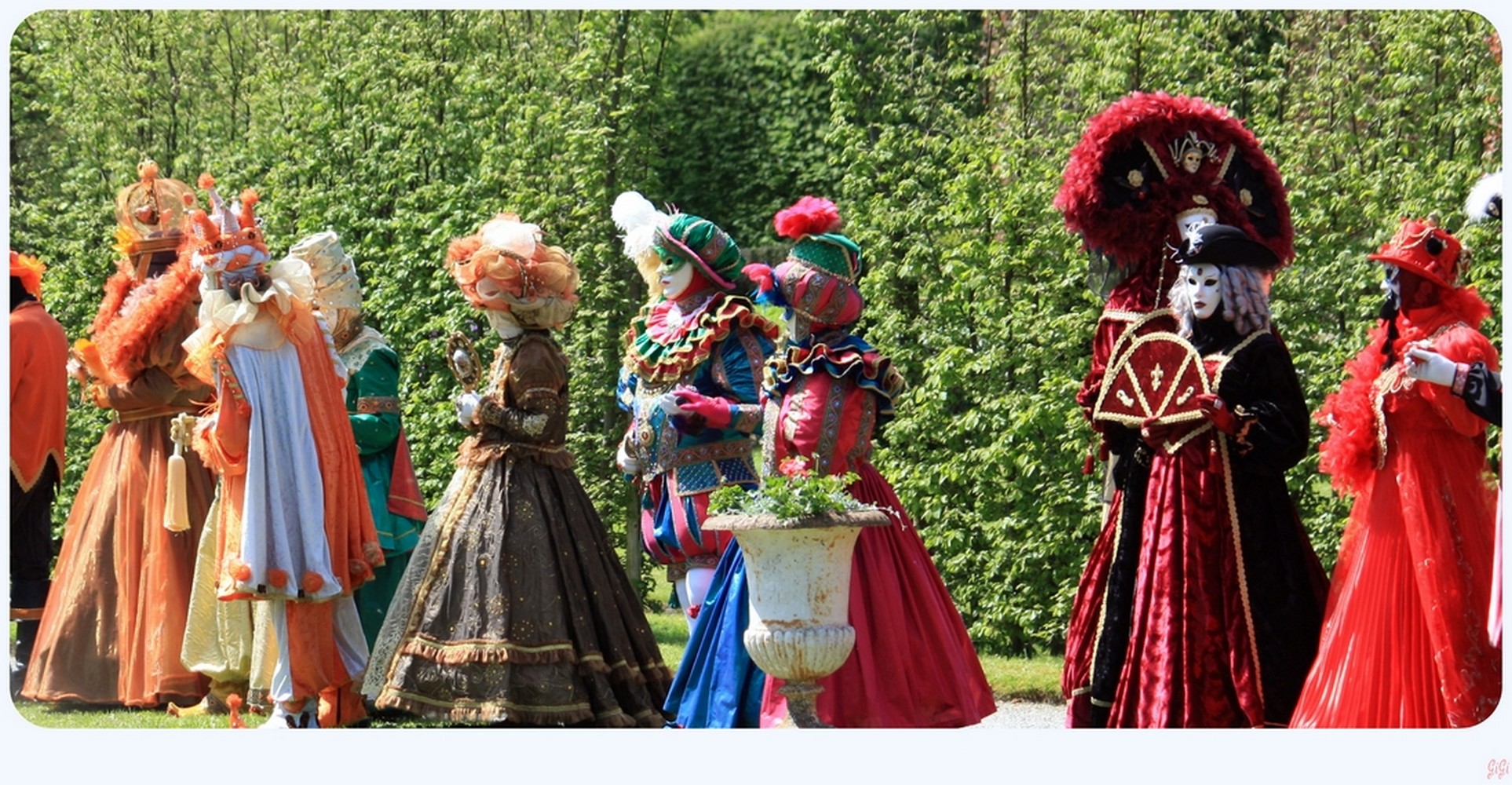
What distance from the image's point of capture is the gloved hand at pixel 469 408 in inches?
302

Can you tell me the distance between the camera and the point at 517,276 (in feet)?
25.3

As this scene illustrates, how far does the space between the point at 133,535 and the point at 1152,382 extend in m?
4.25

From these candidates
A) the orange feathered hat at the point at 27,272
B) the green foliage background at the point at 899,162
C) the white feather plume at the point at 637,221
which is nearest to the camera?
the white feather plume at the point at 637,221

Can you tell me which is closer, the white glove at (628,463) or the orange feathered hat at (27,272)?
the white glove at (628,463)

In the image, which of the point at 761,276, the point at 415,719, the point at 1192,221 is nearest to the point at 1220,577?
the point at 1192,221

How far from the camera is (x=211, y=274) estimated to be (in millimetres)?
7410

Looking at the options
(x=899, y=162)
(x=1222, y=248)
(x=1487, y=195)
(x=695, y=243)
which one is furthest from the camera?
(x=899, y=162)

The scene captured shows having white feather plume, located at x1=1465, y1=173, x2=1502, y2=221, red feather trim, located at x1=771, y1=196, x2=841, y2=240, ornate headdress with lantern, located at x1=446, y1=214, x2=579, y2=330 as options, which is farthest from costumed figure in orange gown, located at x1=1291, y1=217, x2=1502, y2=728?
ornate headdress with lantern, located at x1=446, y1=214, x2=579, y2=330

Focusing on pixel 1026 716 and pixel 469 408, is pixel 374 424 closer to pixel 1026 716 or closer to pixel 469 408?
pixel 469 408

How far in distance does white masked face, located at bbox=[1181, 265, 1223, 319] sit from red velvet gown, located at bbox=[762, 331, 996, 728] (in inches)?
51.6

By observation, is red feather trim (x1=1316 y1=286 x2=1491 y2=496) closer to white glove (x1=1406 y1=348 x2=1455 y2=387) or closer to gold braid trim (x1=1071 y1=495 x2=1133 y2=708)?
white glove (x1=1406 y1=348 x2=1455 y2=387)

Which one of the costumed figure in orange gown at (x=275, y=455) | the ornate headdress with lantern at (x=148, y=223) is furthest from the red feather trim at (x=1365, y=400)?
the ornate headdress with lantern at (x=148, y=223)

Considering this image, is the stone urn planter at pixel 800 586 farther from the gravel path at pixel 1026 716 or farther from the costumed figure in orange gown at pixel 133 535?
the costumed figure in orange gown at pixel 133 535

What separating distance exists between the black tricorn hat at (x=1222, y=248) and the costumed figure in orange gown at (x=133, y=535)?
4042 mm
